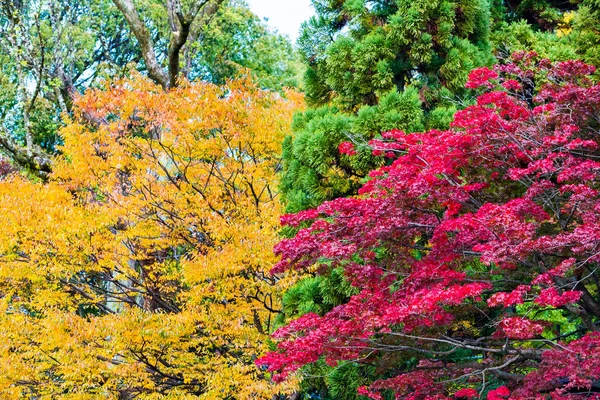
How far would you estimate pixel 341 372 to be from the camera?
5965 millimetres

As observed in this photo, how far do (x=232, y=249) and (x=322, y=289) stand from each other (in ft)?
3.76

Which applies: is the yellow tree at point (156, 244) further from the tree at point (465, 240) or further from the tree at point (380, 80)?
the tree at point (465, 240)

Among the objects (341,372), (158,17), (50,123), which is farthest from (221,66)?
(341,372)

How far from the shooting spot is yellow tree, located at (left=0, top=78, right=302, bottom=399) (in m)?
7.04

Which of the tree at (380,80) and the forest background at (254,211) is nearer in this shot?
the forest background at (254,211)

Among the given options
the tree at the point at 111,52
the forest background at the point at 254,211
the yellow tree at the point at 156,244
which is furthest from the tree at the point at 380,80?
the tree at the point at 111,52

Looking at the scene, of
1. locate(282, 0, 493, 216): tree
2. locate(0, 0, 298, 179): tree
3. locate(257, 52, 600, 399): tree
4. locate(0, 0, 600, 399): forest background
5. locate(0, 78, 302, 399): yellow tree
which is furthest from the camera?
locate(0, 0, 298, 179): tree

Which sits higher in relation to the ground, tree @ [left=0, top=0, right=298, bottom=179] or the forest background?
tree @ [left=0, top=0, right=298, bottom=179]

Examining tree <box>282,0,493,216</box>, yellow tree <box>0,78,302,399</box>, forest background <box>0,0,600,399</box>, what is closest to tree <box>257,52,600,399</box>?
forest background <box>0,0,600,399</box>

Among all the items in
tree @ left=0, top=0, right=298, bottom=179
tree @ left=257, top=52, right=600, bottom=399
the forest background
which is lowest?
tree @ left=257, top=52, right=600, bottom=399

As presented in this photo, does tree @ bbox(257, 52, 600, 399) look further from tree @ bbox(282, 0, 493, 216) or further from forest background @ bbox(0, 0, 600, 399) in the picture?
tree @ bbox(282, 0, 493, 216)

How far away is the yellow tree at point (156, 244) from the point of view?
7043 mm

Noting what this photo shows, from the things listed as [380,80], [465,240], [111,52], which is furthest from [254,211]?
[111,52]

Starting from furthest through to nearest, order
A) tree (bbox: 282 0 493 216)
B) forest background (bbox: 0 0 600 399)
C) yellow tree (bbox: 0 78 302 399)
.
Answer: yellow tree (bbox: 0 78 302 399) → tree (bbox: 282 0 493 216) → forest background (bbox: 0 0 600 399)
